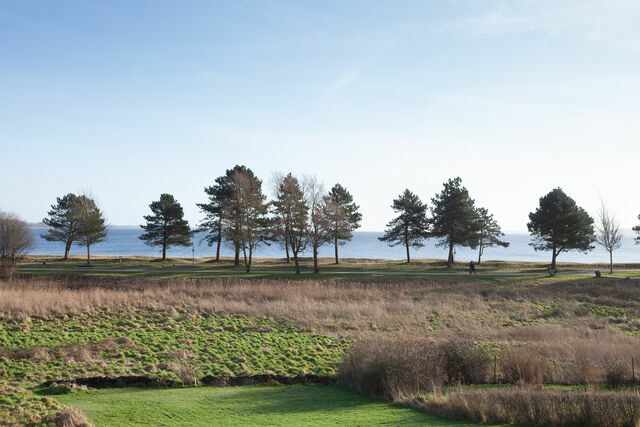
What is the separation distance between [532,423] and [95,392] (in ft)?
41.0

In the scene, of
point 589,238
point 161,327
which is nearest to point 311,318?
point 161,327

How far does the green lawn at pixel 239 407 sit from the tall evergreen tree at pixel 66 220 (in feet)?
197

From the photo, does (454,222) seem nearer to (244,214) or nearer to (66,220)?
(244,214)

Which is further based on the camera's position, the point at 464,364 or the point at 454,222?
the point at 454,222

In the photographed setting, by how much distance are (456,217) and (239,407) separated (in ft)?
171

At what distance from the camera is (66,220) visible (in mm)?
68750

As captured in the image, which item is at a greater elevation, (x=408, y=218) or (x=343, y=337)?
(x=408, y=218)

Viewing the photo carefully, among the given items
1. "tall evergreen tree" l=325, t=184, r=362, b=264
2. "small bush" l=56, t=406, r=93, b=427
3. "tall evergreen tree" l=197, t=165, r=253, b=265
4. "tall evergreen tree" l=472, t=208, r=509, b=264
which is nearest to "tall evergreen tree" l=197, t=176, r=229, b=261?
"tall evergreen tree" l=197, t=165, r=253, b=265

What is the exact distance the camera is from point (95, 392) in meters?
14.3

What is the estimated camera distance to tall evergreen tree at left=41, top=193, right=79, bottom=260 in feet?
219

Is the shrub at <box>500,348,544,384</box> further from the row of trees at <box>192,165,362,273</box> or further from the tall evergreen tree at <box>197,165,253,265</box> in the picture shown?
the tall evergreen tree at <box>197,165,253,265</box>

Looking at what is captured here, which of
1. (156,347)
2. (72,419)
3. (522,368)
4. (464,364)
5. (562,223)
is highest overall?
(562,223)

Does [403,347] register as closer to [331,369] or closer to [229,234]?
[331,369]

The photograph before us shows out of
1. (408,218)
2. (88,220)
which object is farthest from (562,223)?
(88,220)
